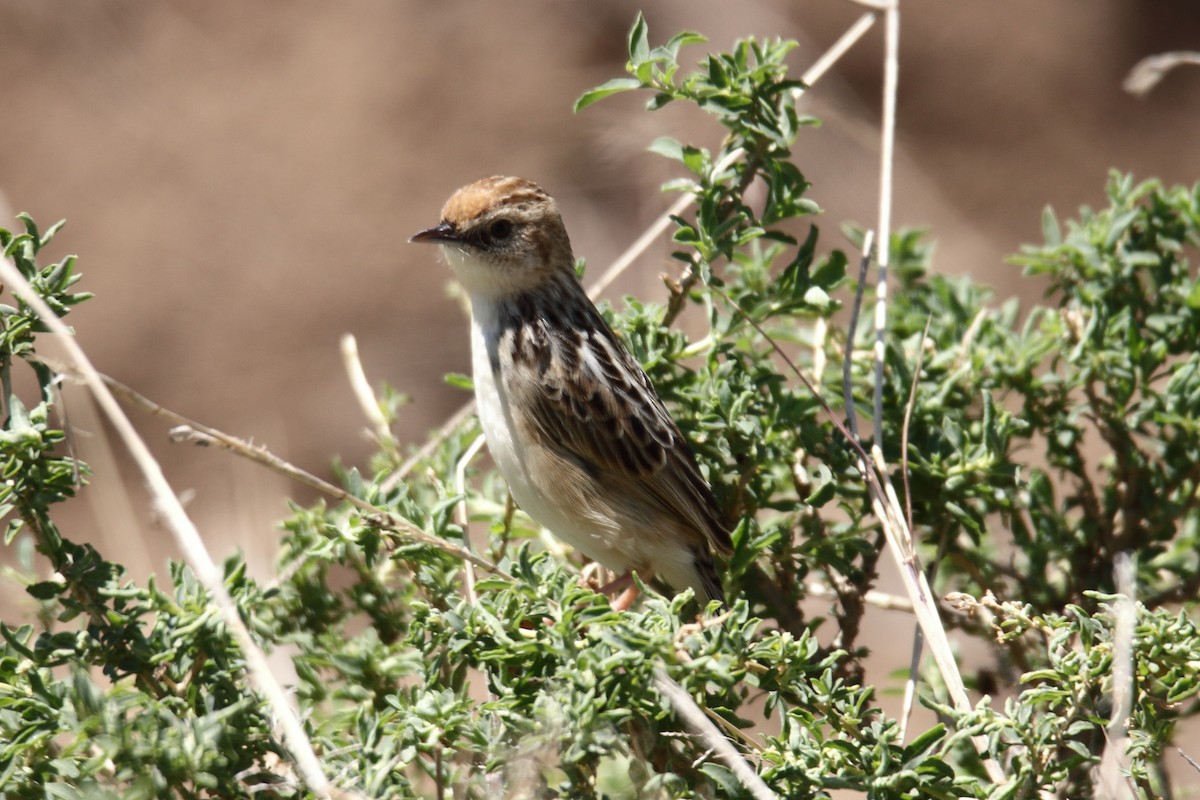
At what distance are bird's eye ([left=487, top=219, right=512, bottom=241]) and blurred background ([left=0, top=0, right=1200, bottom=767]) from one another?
3.98 m

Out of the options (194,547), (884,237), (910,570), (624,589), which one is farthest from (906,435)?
(194,547)

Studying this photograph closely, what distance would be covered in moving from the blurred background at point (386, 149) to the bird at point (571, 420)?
4.00 meters

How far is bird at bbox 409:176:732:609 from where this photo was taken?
382 cm

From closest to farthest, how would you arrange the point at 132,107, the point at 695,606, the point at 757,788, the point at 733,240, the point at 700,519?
the point at 757,788, the point at 733,240, the point at 700,519, the point at 695,606, the point at 132,107

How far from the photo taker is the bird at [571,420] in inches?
151

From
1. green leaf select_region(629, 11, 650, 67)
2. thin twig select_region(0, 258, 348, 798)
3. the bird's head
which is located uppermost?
green leaf select_region(629, 11, 650, 67)

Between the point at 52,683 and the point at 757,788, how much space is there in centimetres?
150

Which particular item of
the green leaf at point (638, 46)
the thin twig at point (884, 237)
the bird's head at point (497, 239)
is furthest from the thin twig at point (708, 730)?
the bird's head at point (497, 239)

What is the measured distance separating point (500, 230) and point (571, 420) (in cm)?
70

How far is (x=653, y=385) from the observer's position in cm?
385

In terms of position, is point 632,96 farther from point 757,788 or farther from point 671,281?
point 757,788

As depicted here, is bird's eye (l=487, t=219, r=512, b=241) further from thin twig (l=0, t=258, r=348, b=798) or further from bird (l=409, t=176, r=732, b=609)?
thin twig (l=0, t=258, r=348, b=798)

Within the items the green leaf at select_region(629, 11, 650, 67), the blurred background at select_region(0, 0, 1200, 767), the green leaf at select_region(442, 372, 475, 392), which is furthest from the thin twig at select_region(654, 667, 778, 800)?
the blurred background at select_region(0, 0, 1200, 767)

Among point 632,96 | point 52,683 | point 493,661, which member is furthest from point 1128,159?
point 52,683
